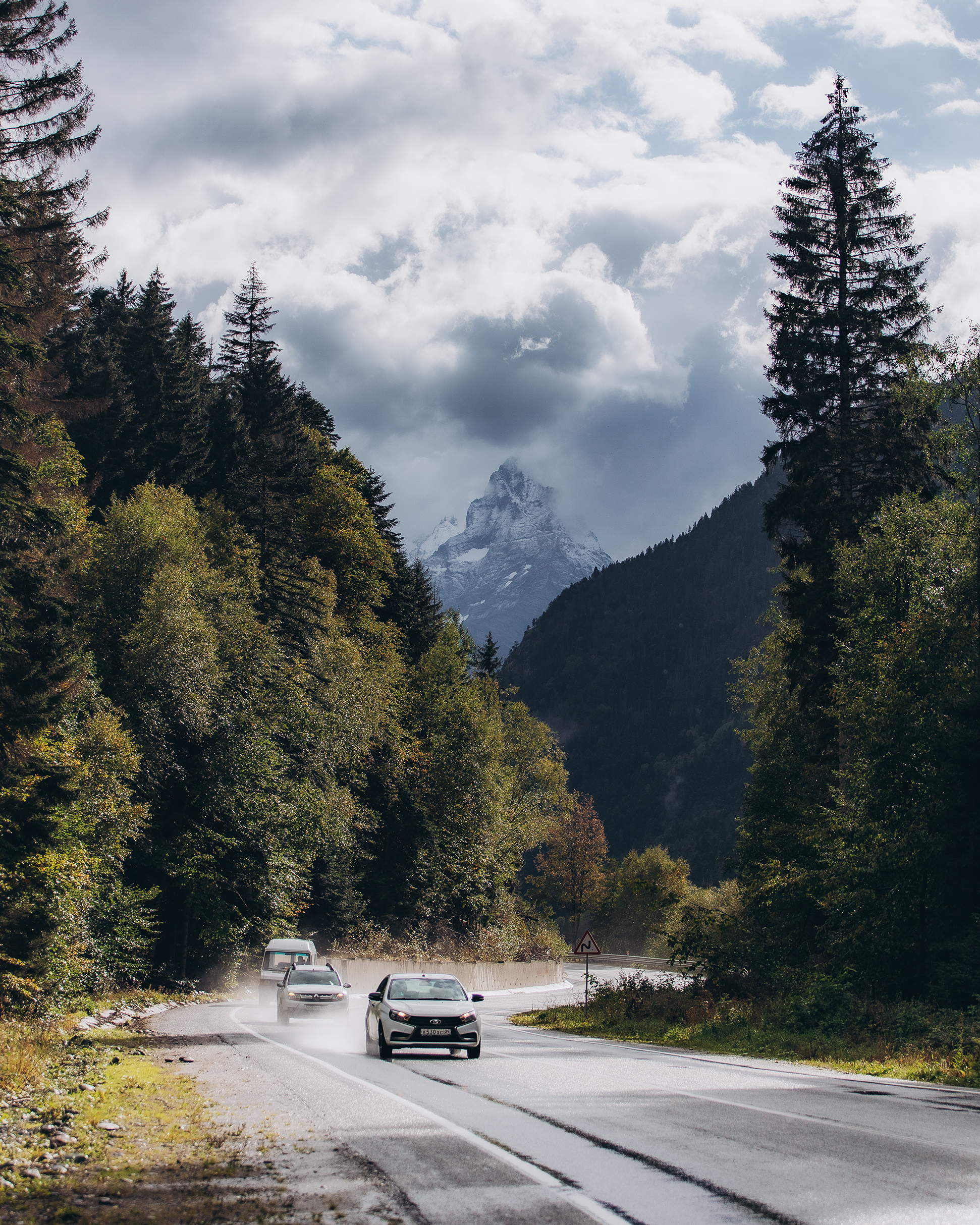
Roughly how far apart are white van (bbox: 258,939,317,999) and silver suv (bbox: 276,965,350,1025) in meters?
8.95

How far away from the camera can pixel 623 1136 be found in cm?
845

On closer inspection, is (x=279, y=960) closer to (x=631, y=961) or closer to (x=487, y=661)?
(x=487, y=661)

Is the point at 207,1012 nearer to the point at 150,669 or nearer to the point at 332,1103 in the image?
the point at 150,669

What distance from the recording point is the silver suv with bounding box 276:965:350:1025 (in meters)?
23.5

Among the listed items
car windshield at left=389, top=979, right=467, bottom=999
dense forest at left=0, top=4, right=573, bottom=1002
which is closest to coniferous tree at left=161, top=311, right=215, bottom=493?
dense forest at left=0, top=4, right=573, bottom=1002

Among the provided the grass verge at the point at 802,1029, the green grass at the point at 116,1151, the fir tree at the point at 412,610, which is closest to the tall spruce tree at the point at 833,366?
the grass verge at the point at 802,1029

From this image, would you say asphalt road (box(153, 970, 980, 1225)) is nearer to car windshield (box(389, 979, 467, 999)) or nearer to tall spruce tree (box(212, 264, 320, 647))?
car windshield (box(389, 979, 467, 999))

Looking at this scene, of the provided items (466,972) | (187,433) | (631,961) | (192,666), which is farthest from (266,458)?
(631,961)

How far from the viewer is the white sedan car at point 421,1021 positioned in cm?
1598

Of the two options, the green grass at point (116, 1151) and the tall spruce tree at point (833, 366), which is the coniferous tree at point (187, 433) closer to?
the tall spruce tree at point (833, 366)

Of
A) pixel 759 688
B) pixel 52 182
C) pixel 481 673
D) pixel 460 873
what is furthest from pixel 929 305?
pixel 481 673

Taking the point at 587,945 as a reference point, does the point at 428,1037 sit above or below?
above

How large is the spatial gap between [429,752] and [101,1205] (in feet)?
175

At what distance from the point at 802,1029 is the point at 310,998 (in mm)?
10590
